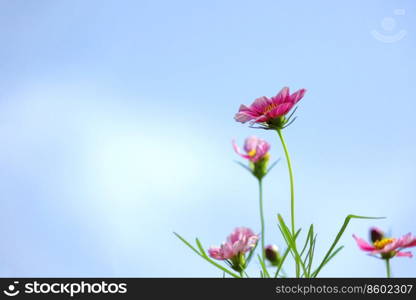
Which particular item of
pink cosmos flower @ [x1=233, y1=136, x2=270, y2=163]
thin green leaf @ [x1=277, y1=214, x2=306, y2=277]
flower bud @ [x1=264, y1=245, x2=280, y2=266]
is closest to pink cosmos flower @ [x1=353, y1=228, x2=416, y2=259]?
thin green leaf @ [x1=277, y1=214, x2=306, y2=277]

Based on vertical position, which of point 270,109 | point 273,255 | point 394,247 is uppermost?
point 270,109

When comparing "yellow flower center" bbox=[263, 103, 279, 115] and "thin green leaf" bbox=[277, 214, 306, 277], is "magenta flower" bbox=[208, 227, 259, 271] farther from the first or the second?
"yellow flower center" bbox=[263, 103, 279, 115]

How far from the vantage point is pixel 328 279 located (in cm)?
70

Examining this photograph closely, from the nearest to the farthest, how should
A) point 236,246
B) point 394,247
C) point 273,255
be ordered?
point 394,247
point 236,246
point 273,255

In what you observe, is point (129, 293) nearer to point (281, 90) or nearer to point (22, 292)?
point (22, 292)

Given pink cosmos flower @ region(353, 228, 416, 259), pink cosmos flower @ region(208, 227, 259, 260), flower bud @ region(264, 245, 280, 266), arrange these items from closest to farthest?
pink cosmos flower @ region(353, 228, 416, 259), pink cosmos flower @ region(208, 227, 259, 260), flower bud @ region(264, 245, 280, 266)

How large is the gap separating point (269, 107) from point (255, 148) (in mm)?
82

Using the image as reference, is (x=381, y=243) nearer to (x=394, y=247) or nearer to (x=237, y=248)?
(x=394, y=247)

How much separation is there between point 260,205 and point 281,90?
0.21m

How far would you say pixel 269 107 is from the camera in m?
0.90

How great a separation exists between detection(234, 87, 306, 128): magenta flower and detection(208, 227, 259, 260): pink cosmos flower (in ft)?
0.68

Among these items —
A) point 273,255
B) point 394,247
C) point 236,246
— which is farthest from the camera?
point 273,255

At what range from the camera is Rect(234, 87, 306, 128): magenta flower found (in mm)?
869

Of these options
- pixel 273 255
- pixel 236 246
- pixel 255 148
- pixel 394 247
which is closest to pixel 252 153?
pixel 255 148
